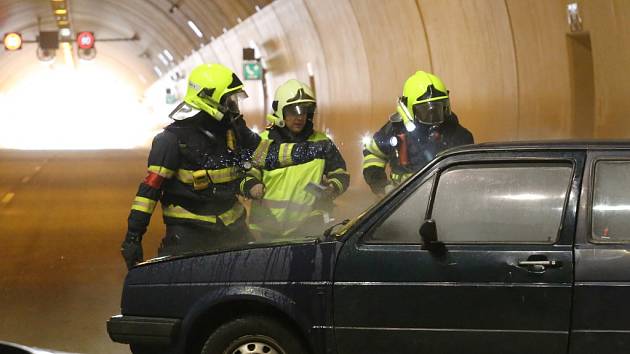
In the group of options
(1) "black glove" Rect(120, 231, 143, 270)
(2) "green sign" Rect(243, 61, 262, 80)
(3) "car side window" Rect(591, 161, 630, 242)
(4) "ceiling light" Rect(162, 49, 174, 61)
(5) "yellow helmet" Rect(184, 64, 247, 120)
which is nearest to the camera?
(3) "car side window" Rect(591, 161, 630, 242)

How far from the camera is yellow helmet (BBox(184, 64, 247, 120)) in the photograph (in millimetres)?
7277

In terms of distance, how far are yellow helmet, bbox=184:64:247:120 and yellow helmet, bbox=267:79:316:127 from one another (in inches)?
13.9

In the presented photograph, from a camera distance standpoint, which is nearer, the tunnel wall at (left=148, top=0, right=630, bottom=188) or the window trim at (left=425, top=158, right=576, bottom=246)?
the window trim at (left=425, top=158, right=576, bottom=246)

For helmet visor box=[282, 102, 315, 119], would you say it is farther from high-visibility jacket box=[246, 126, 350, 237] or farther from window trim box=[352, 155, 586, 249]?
window trim box=[352, 155, 586, 249]

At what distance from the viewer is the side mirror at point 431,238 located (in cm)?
535

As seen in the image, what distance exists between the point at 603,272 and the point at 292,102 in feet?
9.59

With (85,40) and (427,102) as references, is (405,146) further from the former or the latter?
(85,40)

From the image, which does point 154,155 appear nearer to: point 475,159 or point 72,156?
point 475,159

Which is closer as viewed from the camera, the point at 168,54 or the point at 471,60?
the point at 471,60

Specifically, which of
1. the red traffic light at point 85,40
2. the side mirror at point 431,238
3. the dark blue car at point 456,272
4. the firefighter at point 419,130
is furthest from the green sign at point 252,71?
the side mirror at point 431,238

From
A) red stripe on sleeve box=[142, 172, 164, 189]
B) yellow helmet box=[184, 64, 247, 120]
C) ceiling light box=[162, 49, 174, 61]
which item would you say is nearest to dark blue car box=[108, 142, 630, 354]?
red stripe on sleeve box=[142, 172, 164, 189]

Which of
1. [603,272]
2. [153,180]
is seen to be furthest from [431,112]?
[603,272]

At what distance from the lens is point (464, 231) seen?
5.52 metres

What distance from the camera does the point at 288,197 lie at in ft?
24.8
